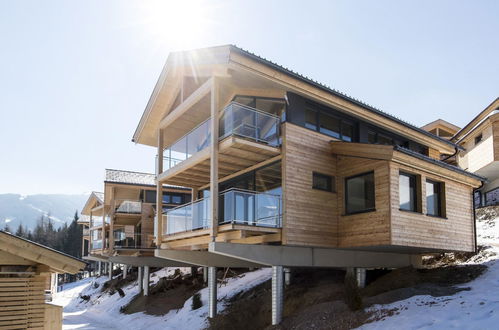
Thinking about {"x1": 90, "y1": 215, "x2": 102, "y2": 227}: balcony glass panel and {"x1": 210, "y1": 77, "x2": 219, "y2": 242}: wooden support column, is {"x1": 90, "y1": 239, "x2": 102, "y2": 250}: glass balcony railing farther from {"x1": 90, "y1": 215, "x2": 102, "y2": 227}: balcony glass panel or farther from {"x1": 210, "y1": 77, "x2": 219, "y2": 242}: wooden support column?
{"x1": 210, "y1": 77, "x2": 219, "y2": 242}: wooden support column

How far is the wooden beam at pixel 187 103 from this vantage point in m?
15.6

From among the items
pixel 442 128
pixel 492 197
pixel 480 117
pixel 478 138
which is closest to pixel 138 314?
pixel 492 197

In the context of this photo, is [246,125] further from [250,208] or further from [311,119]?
[311,119]

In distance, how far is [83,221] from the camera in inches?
1956

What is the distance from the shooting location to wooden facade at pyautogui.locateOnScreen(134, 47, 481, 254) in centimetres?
1430

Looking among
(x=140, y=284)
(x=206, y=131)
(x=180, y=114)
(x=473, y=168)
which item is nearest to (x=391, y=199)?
(x=206, y=131)

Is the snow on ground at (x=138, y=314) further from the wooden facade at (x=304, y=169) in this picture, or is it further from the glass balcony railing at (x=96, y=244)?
the wooden facade at (x=304, y=169)

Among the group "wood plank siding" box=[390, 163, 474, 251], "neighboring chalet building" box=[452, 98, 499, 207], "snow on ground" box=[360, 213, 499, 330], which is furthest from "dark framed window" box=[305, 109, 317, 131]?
"neighboring chalet building" box=[452, 98, 499, 207]

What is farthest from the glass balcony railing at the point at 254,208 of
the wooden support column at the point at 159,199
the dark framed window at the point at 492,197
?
the dark framed window at the point at 492,197

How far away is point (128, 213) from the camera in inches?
1326

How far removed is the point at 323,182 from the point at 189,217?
16.6 feet

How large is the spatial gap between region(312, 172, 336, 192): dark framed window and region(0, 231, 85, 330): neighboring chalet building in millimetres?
8597

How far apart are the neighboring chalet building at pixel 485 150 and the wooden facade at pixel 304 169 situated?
11.7 metres

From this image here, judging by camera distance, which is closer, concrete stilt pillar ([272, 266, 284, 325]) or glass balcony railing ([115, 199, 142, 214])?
concrete stilt pillar ([272, 266, 284, 325])
